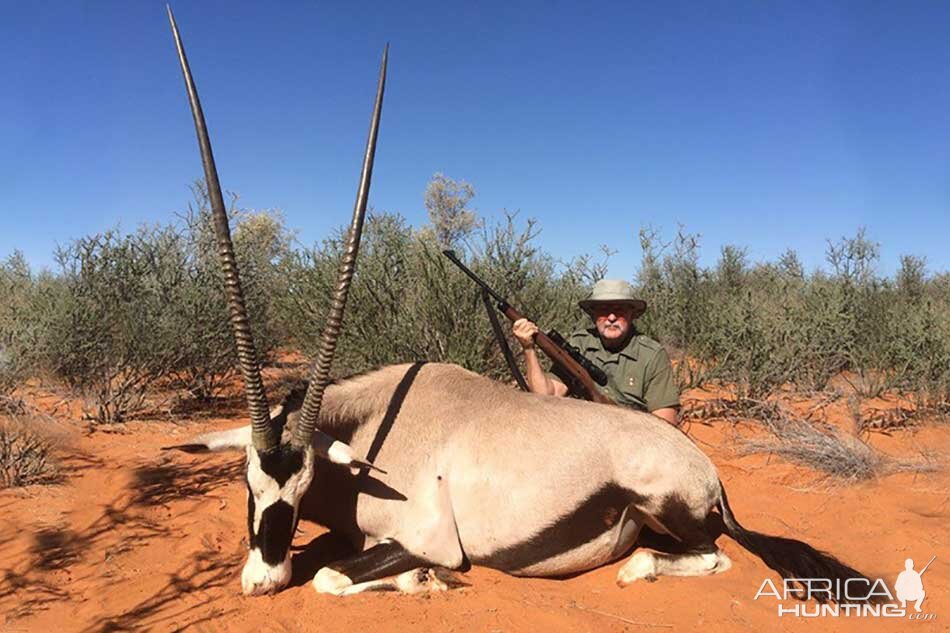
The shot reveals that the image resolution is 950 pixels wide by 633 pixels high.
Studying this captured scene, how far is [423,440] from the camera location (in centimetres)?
377

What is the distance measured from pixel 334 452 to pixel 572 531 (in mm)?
1496

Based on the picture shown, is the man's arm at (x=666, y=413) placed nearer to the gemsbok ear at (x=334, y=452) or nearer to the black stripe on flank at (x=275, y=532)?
the gemsbok ear at (x=334, y=452)

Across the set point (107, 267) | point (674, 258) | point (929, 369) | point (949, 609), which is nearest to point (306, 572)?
point (949, 609)

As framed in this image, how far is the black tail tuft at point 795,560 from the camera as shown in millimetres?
3531

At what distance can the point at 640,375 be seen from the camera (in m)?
4.93

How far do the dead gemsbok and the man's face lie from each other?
1.27 meters

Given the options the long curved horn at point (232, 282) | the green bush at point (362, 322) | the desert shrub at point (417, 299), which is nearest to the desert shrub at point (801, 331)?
the green bush at point (362, 322)

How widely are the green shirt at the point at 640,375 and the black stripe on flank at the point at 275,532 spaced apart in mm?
2660

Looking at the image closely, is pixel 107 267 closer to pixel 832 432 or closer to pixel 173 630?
pixel 173 630

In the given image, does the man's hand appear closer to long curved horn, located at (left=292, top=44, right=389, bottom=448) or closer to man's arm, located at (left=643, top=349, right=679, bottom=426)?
man's arm, located at (left=643, top=349, right=679, bottom=426)

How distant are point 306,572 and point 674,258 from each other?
12.7 meters

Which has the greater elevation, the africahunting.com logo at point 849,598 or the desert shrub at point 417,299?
the desert shrub at point 417,299

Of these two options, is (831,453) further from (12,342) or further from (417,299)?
(12,342)

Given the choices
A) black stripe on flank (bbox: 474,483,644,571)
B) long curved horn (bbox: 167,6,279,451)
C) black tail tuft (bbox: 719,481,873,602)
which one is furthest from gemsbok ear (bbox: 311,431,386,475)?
black tail tuft (bbox: 719,481,873,602)
